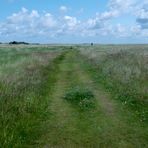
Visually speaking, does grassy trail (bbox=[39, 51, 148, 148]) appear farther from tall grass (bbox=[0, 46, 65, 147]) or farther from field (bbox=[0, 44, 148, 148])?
tall grass (bbox=[0, 46, 65, 147])

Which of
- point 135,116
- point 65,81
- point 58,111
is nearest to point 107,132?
point 135,116

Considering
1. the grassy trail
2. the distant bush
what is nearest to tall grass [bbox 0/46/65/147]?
the grassy trail

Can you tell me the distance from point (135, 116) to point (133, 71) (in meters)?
9.43

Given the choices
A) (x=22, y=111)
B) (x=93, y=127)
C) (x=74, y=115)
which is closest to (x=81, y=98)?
(x=74, y=115)

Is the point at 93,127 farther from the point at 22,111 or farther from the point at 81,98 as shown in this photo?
the point at 81,98

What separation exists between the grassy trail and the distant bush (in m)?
0.25

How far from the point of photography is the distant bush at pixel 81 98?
12.4m

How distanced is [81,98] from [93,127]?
3.98m

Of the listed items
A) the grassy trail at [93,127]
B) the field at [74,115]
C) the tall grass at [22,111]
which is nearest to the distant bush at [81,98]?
the field at [74,115]

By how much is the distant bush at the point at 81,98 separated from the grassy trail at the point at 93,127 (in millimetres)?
248

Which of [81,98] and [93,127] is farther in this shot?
[81,98]

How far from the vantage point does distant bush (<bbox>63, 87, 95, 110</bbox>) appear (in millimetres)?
12362

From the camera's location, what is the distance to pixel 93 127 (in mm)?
9594

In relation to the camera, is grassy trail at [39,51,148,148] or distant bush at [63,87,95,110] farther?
distant bush at [63,87,95,110]
